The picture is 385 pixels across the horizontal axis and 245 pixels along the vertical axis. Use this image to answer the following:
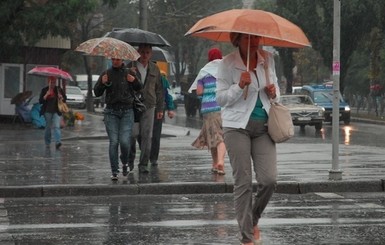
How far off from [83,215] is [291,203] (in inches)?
107

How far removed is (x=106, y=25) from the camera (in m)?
70.8

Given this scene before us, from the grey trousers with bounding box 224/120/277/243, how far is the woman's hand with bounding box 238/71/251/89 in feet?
1.17

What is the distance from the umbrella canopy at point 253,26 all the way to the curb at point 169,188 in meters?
5.06

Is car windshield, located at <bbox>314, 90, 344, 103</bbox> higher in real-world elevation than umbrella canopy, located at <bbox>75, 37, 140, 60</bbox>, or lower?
lower

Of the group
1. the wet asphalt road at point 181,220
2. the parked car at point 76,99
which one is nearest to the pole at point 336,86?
the wet asphalt road at point 181,220

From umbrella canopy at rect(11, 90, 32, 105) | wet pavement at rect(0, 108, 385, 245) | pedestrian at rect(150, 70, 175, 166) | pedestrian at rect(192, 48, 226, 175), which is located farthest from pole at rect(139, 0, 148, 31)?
pedestrian at rect(192, 48, 226, 175)

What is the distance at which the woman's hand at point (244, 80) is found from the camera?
8320mm

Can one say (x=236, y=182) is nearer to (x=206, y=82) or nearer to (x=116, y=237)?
(x=116, y=237)

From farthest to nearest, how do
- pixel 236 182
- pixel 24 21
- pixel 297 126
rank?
pixel 297 126 → pixel 24 21 → pixel 236 182

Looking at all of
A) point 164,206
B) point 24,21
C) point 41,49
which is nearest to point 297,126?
point 41,49

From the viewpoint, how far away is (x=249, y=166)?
852 cm

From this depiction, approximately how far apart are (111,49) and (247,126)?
19.1ft

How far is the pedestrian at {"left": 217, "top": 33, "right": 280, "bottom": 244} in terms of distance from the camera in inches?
333

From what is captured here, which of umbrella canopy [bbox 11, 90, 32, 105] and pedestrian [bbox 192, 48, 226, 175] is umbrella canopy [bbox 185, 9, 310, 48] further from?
umbrella canopy [bbox 11, 90, 32, 105]
